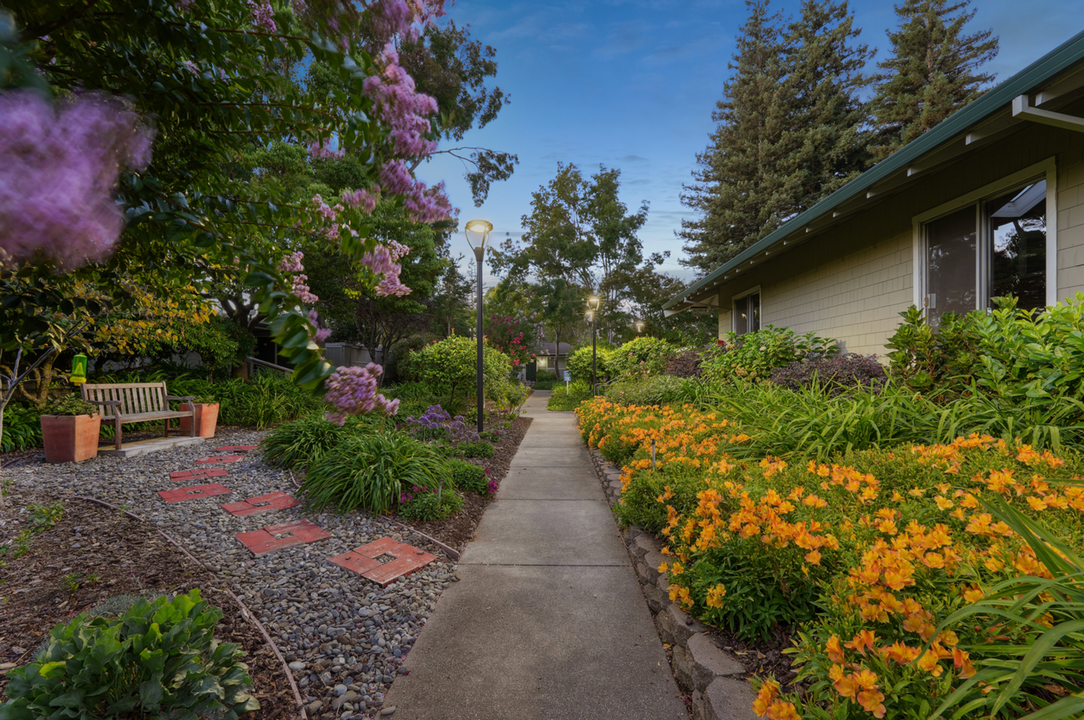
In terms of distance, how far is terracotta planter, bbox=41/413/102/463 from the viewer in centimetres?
482

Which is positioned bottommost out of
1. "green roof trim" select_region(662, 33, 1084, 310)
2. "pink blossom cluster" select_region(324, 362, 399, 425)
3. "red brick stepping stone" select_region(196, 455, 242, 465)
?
"red brick stepping stone" select_region(196, 455, 242, 465)

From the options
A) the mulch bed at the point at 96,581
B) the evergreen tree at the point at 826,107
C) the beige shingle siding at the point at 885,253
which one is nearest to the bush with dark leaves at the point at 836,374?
the beige shingle siding at the point at 885,253

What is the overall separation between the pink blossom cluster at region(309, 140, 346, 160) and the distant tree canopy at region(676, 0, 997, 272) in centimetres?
1881

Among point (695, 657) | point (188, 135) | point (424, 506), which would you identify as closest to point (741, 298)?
point (424, 506)

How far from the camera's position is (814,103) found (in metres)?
17.8

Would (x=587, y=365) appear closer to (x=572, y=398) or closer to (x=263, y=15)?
(x=572, y=398)

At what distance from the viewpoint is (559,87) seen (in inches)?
350

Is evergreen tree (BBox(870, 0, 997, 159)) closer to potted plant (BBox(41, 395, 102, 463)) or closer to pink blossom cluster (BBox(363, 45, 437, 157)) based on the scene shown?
pink blossom cluster (BBox(363, 45, 437, 157))

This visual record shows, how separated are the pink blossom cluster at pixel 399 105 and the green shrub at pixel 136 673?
5.35ft

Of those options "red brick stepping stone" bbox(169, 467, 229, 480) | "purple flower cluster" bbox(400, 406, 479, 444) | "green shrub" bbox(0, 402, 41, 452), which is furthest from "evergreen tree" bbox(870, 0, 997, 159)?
"green shrub" bbox(0, 402, 41, 452)

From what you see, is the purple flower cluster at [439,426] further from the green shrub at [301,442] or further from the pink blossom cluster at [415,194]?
the pink blossom cluster at [415,194]

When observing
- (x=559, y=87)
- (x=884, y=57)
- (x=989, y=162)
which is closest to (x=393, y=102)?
(x=989, y=162)

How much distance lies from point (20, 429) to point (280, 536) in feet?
15.6

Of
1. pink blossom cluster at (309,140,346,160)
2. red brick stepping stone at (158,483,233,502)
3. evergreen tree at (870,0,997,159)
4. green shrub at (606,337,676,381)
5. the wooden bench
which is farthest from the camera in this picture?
evergreen tree at (870,0,997,159)
